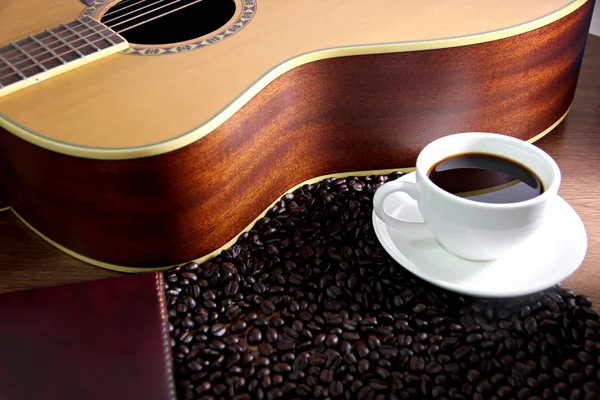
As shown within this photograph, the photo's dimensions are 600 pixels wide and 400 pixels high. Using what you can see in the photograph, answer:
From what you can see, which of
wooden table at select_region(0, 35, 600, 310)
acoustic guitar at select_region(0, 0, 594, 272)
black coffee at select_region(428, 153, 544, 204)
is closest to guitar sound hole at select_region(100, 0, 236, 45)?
acoustic guitar at select_region(0, 0, 594, 272)

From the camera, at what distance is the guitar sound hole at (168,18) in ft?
3.97

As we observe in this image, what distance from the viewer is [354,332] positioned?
0.94m

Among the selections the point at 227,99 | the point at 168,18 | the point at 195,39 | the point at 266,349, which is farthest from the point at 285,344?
the point at 168,18

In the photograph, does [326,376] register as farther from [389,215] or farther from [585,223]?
[585,223]

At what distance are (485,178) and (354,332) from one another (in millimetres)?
295

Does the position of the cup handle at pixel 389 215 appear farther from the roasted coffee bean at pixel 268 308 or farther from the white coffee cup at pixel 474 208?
the roasted coffee bean at pixel 268 308

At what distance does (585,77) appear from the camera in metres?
1.45

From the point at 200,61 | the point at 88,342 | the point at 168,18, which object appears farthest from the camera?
the point at 168,18

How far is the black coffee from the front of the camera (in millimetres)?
947

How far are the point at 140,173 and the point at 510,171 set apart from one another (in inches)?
20.2

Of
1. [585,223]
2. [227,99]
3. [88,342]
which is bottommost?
[585,223]

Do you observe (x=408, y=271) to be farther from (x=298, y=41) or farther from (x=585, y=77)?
(x=585, y=77)

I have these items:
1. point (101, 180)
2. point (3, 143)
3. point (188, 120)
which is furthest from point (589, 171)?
point (3, 143)

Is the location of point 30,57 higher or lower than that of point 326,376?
higher
